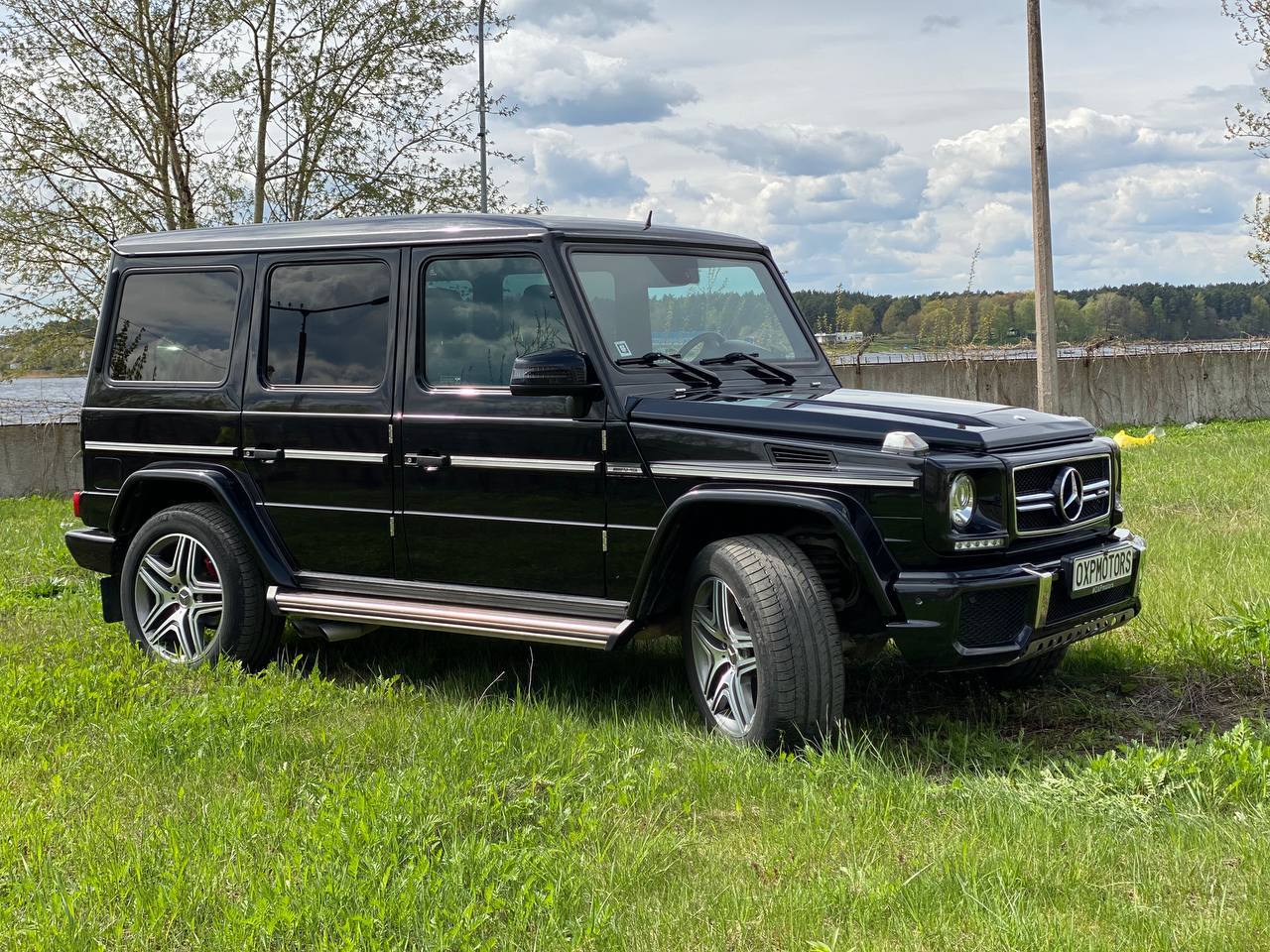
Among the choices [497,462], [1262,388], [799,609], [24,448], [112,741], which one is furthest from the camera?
[1262,388]

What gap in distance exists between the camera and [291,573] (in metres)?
6.31

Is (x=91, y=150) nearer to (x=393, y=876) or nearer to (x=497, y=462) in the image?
(x=497, y=462)

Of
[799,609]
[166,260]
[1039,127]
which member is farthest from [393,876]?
[1039,127]

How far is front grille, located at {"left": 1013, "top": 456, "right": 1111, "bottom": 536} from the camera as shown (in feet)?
15.7

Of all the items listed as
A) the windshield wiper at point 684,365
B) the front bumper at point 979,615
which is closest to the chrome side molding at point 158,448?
the windshield wiper at point 684,365

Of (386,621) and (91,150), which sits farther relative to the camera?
(91,150)

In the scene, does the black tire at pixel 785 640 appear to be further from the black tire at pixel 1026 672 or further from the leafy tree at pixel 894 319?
the leafy tree at pixel 894 319

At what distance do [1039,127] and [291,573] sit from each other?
13.0 m

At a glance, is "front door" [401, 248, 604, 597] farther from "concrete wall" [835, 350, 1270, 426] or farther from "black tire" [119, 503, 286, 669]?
"concrete wall" [835, 350, 1270, 426]

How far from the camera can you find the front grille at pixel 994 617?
4.56 metres

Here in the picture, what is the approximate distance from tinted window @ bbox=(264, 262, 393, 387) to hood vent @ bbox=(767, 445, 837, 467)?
2.03m

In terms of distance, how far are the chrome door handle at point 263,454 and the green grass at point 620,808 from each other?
3.30 feet

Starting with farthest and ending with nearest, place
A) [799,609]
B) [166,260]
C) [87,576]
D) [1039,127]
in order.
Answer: [1039,127]
[87,576]
[166,260]
[799,609]

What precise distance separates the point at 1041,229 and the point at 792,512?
13132mm
